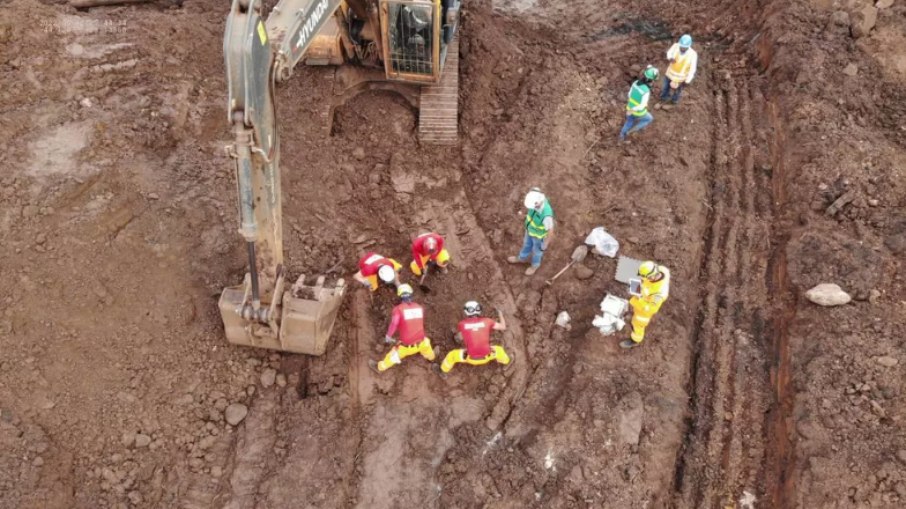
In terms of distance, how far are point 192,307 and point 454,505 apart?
400 cm

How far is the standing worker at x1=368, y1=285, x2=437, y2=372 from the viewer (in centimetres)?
827

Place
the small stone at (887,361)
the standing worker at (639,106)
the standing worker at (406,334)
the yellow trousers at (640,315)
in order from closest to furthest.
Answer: the small stone at (887,361) → the standing worker at (406,334) → the yellow trousers at (640,315) → the standing worker at (639,106)

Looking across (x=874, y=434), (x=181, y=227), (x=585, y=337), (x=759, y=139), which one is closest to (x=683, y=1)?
(x=759, y=139)

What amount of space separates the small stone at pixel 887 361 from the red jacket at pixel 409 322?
5479 millimetres

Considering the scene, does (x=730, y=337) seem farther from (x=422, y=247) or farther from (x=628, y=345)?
(x=422, y=247)

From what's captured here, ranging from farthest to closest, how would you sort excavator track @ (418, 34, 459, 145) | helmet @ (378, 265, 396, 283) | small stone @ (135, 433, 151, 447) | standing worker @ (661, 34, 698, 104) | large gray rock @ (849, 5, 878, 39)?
large gray rock @ (849, 5, 878, 39) < excavator track @ (418, 34, 459, 145) < standing worker @ (661, 34, 698, 104) < helmet @ (378, 265, 396, 283) < small stone @ (135, 433, 151, 447)

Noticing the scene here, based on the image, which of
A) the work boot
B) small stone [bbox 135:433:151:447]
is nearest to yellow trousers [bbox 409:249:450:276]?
the work boot

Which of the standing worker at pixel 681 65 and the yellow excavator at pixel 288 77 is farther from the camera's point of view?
the standing worker at pixel 681 65

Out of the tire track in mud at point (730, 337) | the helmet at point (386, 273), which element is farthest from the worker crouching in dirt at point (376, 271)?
the tire track in mud at point (730, 337)

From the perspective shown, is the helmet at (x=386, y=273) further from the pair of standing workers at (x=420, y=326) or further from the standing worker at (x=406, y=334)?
the standing worker at (x=406, y=334)

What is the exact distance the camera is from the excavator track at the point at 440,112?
11344 mm

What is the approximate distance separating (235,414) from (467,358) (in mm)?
2824

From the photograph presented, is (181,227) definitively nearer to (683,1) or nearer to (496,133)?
(496,133)

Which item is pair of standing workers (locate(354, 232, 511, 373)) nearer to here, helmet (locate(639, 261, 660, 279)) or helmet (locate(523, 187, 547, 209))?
helmet (locate(523, 187, 547, 209))
